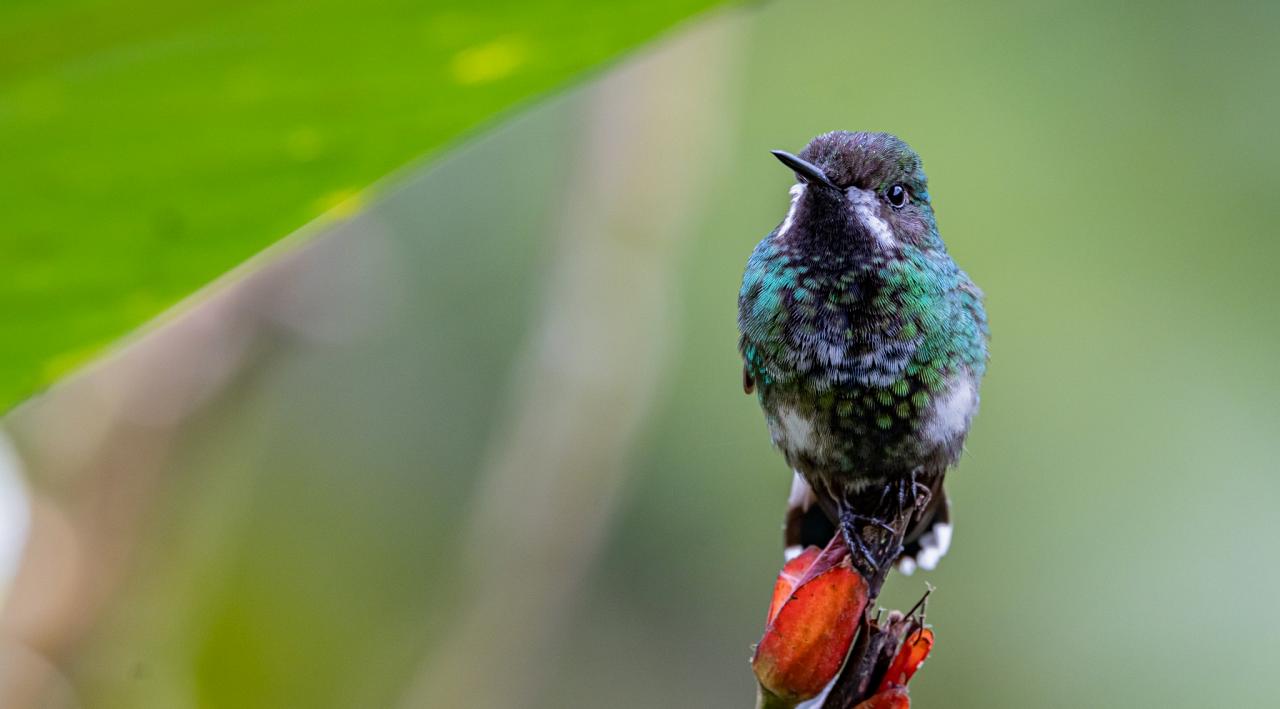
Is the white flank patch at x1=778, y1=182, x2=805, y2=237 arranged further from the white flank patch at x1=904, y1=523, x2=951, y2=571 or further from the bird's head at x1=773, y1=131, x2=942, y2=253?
the white flank patch at x1=904, y1=523, x2=951, y2=571

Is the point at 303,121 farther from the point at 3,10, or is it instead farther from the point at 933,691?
the point at 933,691

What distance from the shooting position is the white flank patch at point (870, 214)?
8.19 feet

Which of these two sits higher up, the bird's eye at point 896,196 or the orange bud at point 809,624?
the bird's eye at point 896,196

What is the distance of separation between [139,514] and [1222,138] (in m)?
6.88

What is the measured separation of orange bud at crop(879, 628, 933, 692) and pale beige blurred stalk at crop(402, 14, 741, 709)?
5.80ft

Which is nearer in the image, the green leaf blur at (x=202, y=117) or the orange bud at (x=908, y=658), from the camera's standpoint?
the green leaf blur at (x=202, y=117)

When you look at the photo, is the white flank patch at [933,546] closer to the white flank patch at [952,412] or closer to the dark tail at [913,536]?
the dark tail at [913,536]

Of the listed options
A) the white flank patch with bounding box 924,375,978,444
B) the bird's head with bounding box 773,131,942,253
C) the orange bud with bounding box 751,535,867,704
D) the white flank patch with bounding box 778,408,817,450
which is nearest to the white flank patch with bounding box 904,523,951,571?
the white flank patch with bounding box 924,375,978,444

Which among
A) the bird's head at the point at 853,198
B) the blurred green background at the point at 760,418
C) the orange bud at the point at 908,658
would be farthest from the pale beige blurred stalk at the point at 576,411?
the orange bud at the point at 908,658

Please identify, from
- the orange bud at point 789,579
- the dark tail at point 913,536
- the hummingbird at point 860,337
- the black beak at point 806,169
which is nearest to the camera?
the orange bud at point 789,579

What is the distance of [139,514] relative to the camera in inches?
116

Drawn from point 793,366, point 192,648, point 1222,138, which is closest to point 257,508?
point 192,648

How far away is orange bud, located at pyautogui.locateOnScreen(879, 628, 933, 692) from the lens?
1.53 meters

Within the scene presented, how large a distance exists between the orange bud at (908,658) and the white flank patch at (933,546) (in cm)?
132
